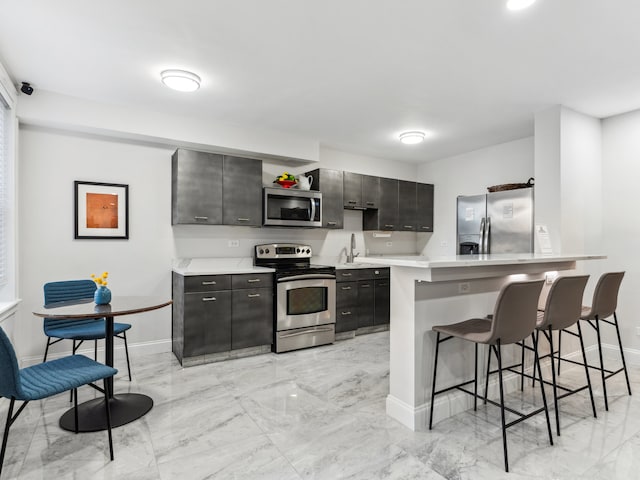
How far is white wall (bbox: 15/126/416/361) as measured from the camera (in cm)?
346

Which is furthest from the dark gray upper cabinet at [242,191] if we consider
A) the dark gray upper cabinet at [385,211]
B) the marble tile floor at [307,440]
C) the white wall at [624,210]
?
the white wall at [624,210]

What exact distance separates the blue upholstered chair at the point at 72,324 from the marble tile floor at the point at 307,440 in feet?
1.63

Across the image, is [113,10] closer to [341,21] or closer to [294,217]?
[341,21]

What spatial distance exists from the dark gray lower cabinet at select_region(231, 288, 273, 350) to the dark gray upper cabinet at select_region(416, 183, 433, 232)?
296 cm

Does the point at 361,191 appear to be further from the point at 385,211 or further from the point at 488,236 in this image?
the point at 488,236

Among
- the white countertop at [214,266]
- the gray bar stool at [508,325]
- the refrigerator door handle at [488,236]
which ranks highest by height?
the refrigerator door handle at [488,236]

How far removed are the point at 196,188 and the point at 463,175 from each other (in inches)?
154

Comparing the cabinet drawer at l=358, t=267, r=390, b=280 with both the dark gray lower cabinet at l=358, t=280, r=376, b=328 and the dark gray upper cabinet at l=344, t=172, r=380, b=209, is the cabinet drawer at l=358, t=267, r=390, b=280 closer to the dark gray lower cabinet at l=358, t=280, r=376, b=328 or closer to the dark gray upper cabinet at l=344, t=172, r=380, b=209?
the dark gray lower cabinet at l=358, t=280, r=376, b=328

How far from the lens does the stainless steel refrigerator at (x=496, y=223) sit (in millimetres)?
Answer: 3908

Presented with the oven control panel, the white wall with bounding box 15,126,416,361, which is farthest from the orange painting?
the oven control panel

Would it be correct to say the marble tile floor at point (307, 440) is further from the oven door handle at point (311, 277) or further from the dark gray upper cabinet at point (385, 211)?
the dark gray upper cabinet at point (385, 211)

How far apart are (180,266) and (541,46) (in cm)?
385

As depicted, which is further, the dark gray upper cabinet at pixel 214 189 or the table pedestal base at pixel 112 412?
the dark gray upper cabinet at pixel 214 189

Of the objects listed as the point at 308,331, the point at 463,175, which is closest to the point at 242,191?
the point at 308,331
